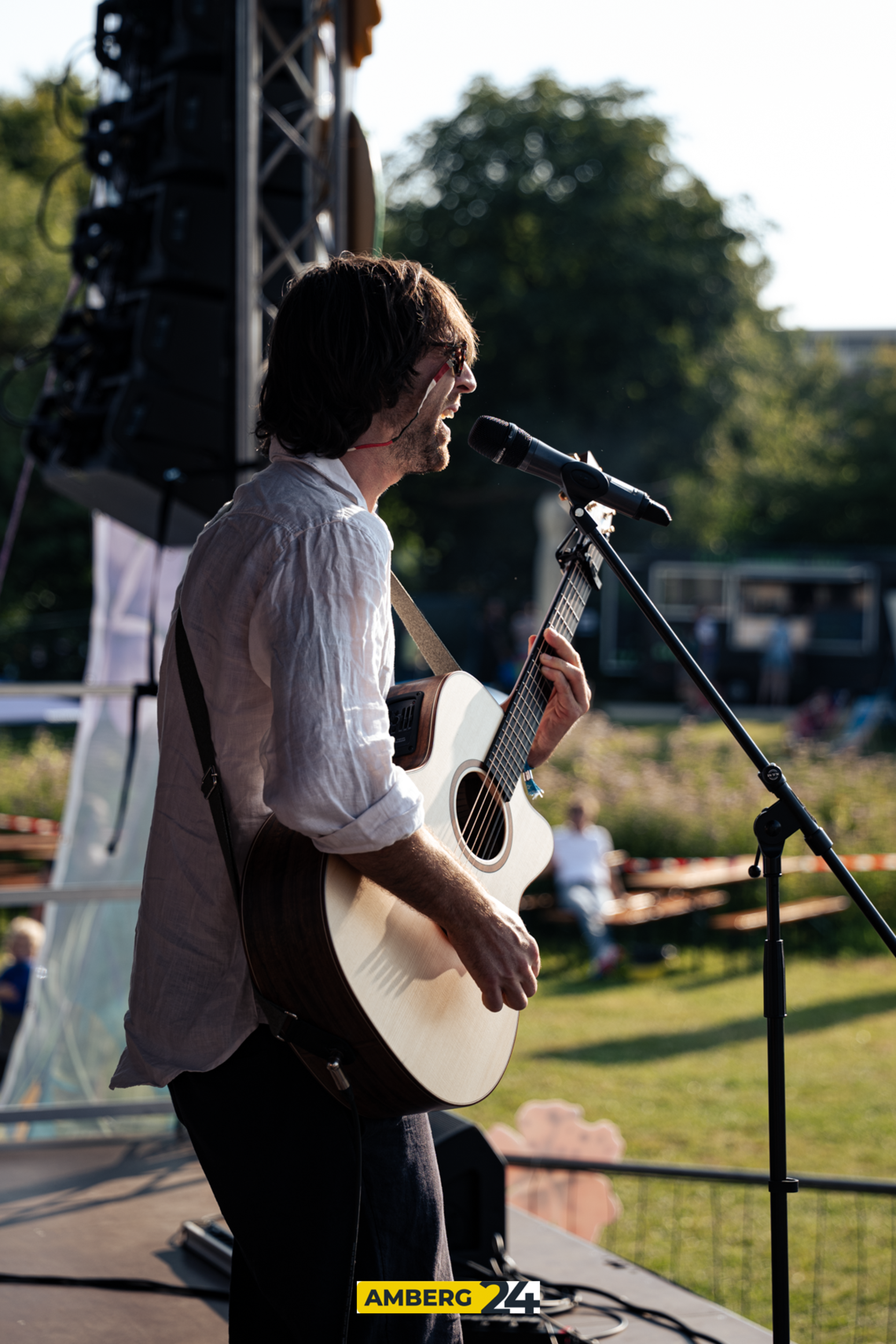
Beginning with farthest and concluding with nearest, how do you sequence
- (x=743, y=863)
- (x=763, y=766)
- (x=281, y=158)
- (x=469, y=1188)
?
(x=743, y=863)
(x=281, y=158)
(x=469, y=1188)
(x=763, y=766)

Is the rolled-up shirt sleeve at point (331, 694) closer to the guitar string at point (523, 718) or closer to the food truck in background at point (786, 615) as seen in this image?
the guitar string at point (523, 718)

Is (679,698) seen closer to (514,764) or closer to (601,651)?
(601,651)

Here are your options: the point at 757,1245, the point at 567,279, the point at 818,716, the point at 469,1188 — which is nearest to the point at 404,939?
the point at 469,1188

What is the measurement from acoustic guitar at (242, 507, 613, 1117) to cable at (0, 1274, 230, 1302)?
1366mm

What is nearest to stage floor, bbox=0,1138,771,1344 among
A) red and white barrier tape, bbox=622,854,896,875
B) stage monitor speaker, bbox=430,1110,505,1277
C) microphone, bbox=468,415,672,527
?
stage monitor speaker, bbox=430,1110,505,1277

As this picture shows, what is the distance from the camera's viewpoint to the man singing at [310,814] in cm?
140

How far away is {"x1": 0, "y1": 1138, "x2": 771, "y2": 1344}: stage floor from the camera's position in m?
2.54

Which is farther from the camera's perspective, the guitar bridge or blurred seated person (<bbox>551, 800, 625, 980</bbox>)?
blurred seated person (<bbox>551, 800, 625, 980</bbox>)

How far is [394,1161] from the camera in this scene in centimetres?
150

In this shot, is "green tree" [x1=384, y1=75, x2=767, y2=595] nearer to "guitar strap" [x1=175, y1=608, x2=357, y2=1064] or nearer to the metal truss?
the metal truss

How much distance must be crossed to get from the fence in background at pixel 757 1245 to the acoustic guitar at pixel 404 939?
7.39ft

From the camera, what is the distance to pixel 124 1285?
2.69 m

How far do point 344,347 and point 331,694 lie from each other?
0.45m

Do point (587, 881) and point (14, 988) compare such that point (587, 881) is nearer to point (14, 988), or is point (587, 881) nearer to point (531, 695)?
point (14, 988)
